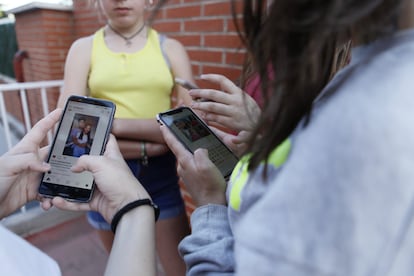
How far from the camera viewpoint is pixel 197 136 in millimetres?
1050

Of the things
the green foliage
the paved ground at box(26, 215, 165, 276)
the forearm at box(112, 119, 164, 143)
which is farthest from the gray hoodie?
the green foliage

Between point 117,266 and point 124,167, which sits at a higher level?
point 124,167

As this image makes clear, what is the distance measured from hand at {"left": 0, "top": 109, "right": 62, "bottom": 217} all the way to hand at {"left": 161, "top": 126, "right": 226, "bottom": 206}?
0.45 m

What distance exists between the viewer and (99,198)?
38.6 inches

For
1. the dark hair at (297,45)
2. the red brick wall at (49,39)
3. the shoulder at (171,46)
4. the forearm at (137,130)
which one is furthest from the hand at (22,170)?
the red brick wall at (49,39)

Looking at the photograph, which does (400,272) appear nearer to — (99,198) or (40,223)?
(99,198)

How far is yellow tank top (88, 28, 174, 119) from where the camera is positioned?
1408 mm

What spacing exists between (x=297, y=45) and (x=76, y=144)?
888 millimetres

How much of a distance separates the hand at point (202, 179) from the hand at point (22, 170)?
445 millimetres

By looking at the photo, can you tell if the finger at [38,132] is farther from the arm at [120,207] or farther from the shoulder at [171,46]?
the shoulder at [171,46]

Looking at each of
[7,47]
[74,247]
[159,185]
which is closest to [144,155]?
[159,185]

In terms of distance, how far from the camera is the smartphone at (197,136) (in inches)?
38.3

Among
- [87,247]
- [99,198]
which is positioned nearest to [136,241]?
[99,198]

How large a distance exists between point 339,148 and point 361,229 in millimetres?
91
